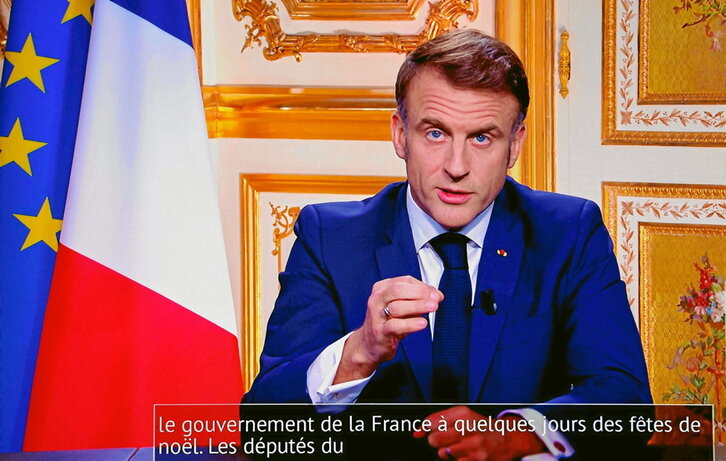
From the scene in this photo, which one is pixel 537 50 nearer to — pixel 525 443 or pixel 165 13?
pixel 165 13

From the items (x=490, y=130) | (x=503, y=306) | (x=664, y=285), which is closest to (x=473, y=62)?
(x=490, y=130)

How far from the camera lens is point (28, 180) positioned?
82.7 inches

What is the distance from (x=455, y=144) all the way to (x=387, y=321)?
333mm

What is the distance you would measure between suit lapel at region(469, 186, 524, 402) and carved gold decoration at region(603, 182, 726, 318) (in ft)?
5.17

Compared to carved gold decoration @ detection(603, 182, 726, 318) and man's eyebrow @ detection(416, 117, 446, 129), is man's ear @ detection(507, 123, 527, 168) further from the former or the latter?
carved gold decoration @ detection(603, 182, 726, 318)

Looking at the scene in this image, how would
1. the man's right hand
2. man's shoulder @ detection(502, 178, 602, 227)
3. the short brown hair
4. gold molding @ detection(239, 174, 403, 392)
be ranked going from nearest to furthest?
the man's right hand < the short brown hair < man's shoulder @ detection(502, 178, 602, 227) < gold molding @ detection(239, 174, 403, 392)

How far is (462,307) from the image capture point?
134 cm

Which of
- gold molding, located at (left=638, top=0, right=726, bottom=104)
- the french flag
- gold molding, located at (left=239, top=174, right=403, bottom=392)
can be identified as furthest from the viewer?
gold molding, located at (left=239, top=174, right=403, bottom=392)

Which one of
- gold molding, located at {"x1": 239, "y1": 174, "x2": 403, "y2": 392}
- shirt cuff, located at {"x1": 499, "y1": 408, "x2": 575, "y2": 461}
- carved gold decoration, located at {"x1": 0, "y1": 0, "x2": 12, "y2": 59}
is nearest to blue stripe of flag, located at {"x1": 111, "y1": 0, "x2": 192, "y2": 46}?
carved gold decoration, located at {"x1": 0, "y1": 0, "x2": 12, "y2": 59}

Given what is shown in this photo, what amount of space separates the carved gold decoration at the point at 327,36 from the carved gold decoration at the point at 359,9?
59 millimetres

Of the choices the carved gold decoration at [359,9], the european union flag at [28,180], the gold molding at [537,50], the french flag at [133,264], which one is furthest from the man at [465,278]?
the carved gold decoration at [359,9]

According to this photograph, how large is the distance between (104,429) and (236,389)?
1.03ft

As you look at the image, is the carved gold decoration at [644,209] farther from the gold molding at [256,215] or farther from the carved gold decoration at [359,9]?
the carved gold decoration at [359,9]

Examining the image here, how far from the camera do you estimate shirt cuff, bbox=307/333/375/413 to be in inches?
48.9
